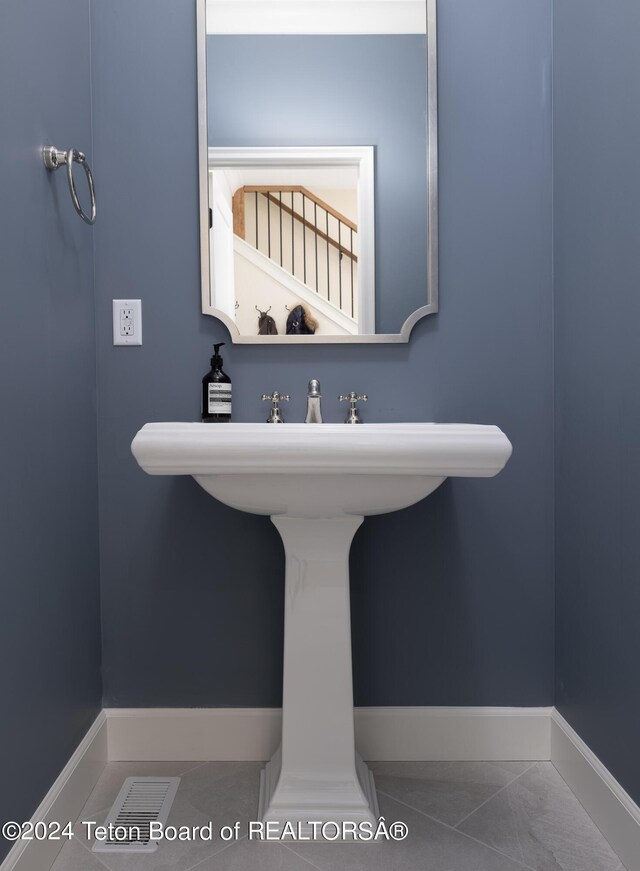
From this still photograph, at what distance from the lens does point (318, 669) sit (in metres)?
1.37

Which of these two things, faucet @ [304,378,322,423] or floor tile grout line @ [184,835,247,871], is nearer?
floor tile grout line @ [184,835,247,871]

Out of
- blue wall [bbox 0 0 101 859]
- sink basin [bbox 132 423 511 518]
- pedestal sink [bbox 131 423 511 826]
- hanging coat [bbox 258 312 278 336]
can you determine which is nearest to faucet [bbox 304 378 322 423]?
hanging coat [bbox 258 312 278 336]

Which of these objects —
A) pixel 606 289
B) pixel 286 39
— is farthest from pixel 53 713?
pixel 286 39

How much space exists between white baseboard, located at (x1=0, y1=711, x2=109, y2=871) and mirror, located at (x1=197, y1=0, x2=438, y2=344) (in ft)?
3.29

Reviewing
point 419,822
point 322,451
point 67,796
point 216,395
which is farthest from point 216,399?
point 419,822

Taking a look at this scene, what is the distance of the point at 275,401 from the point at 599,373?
73 cm

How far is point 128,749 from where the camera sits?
1641mm

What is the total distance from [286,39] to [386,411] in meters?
0.93

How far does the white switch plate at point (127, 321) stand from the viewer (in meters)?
1.63

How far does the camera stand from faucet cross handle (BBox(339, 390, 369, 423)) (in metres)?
1.60

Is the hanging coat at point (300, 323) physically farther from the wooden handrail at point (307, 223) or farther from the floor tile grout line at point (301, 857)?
the floor tile grout line at point (301, 857)

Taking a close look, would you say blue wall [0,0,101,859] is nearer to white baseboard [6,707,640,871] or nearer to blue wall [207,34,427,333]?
white baseboard [6,707,640,871]

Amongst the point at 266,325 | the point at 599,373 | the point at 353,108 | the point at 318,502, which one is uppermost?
the point at 353,108

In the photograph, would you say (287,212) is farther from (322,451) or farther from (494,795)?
Answer: (494,795)
